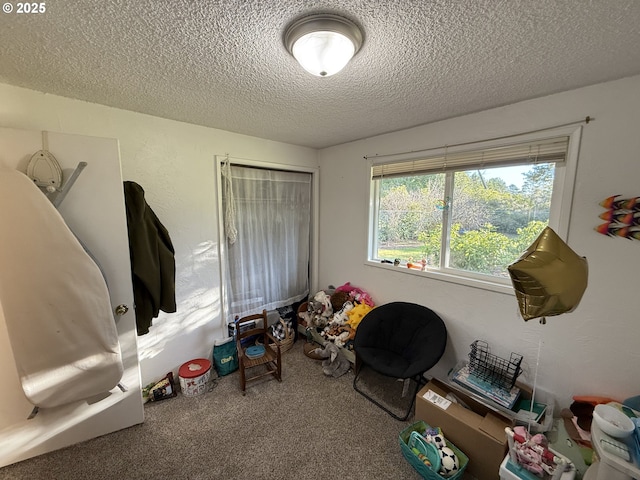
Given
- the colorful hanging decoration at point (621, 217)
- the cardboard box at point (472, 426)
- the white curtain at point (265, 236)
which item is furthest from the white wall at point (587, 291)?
the white curtain at point (265, 236)

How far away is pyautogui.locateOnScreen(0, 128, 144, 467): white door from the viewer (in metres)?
1.41

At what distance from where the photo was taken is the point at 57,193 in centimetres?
143

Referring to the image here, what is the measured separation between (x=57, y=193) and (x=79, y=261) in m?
0.43

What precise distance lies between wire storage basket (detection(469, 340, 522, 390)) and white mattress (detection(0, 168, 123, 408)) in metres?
2.49

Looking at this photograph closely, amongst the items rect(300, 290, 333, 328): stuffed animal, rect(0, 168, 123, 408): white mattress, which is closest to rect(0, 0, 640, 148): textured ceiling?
rect(0, 168, 123, 408): white mattress

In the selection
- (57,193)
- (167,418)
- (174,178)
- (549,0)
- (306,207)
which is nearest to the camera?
(549,0)

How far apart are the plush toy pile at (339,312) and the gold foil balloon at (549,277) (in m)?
1.58

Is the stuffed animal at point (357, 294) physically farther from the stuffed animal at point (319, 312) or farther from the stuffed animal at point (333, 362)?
the stuffed animal at point (333, 362)

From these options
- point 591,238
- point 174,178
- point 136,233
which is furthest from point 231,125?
point 591,238

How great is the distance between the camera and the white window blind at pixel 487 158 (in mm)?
1583

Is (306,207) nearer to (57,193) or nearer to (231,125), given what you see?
(231,125)

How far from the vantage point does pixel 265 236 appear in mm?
2744

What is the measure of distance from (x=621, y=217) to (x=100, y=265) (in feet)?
10.3

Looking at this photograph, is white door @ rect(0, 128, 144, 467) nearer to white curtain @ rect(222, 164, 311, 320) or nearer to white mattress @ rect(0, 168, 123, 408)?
white mattress @ rect(0, 168, 123, 408)
